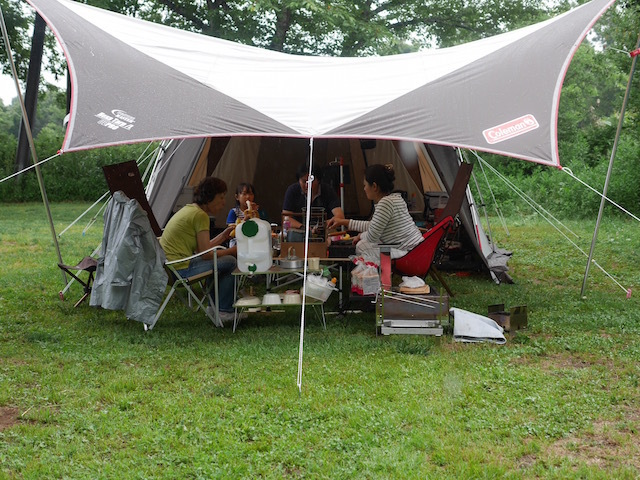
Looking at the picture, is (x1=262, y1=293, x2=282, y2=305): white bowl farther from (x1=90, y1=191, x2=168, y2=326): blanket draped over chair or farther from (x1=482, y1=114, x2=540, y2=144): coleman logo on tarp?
(x1=482, y1=114, x2=540, y2=144): coleman logo on tarp

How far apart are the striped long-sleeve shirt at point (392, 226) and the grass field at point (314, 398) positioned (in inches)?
21.8

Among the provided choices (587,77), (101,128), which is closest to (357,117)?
(101,128)

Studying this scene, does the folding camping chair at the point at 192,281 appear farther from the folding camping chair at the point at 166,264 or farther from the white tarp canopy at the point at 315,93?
the white tarp canopy at the point at 315,93

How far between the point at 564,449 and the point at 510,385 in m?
0.69

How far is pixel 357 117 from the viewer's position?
432 cm

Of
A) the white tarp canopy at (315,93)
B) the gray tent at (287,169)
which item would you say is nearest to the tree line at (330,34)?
the gray tent at (287,169)

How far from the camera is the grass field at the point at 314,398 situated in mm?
2752

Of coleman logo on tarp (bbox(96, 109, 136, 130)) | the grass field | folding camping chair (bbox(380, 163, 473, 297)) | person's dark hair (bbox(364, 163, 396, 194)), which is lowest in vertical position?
the grass field

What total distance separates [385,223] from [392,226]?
7 centimetres

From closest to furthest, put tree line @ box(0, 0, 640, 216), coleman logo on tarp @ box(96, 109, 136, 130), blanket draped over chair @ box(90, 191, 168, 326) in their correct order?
1. coleman logo on tarp @ box(96, 109, 136, 130)
2. blanket draped over chair @ box(90, 191, 168, 326)
3. tree line @ box(0, 0, 640, 216)

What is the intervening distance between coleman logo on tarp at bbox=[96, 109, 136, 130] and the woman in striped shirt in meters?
1.58

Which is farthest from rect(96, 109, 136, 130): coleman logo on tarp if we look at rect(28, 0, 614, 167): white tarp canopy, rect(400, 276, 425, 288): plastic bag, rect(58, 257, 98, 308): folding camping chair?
rect(400, 276, 425, 288): plastic bag

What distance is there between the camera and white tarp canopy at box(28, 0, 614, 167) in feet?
13.6

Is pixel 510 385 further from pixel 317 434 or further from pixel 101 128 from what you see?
pixel 101 128
